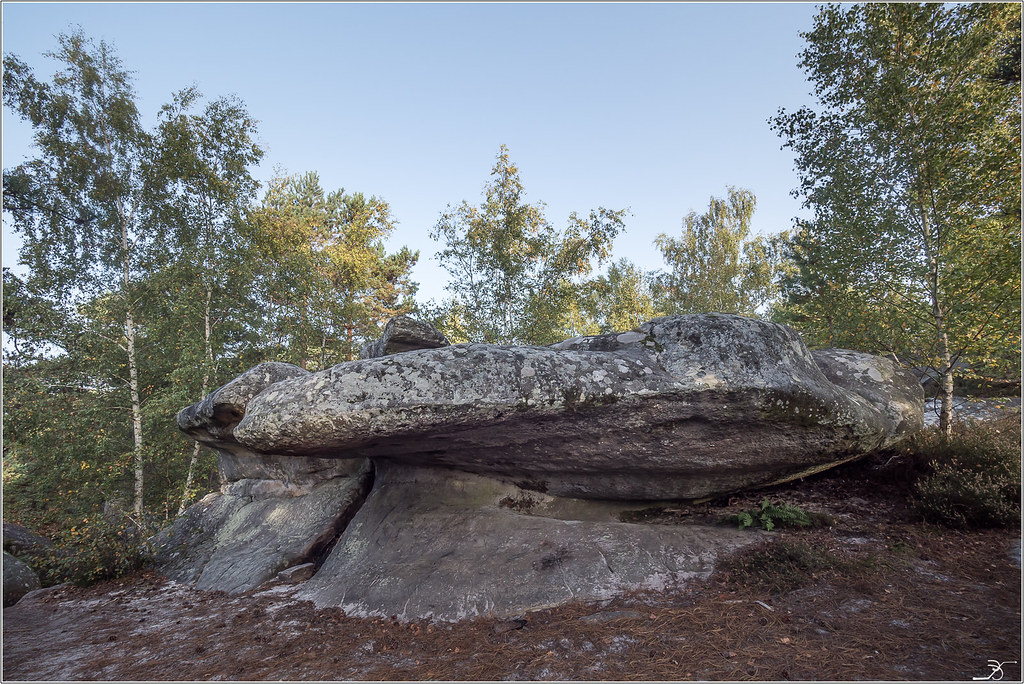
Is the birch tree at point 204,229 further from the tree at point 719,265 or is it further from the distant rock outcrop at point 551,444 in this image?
the tree at point 719,265

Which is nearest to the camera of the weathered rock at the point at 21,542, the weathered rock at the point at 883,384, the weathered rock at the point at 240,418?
the weathered rock at the point at 883,384

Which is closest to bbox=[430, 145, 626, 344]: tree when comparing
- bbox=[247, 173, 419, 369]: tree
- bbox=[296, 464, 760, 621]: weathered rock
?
bbox=[247, 173, 419, 369]: tree

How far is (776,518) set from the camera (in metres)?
6.43

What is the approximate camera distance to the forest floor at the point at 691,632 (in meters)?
3.73

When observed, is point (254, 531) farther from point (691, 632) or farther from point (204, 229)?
point (204, 229)

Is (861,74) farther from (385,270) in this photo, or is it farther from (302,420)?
(385,270)

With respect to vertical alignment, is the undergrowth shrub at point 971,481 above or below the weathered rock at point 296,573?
above

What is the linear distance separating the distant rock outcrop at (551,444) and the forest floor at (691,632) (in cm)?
51

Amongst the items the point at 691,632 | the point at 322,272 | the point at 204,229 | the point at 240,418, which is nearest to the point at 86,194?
the point at 204,229

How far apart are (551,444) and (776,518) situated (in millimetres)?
3062

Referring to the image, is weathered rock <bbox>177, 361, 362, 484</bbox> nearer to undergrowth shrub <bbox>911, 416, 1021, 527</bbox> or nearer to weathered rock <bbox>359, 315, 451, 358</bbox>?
weathered rock <bbox>359, 315, 451, 358</bbox>

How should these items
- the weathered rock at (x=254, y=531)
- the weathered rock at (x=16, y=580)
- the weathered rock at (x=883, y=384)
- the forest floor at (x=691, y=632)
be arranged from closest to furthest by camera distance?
the forest floor at (x=691, y=632)
the weathered rock at (x=883, y=384)
the weathered rock at (x=254, y=531)
the weathered rock at (x=16, y=580)

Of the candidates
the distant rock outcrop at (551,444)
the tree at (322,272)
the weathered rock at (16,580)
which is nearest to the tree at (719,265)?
the tree at (322,272)

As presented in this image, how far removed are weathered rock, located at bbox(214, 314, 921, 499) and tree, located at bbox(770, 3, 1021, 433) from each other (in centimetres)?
232
